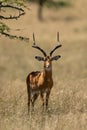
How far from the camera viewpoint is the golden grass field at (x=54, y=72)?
15375mm

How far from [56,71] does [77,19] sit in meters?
38.0

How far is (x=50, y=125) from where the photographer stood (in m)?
14.7

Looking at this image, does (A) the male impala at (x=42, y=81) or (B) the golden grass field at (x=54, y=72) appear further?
(A) the male impala at (x=42, y=81)

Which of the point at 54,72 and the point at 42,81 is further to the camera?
the point at 54,72

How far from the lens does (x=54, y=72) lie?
3456 centimetres

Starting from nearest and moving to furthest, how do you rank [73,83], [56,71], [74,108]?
1. [74,108]
2. [73,83]
3. [56,71]

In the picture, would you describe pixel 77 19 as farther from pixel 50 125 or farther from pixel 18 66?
pixel 50 125

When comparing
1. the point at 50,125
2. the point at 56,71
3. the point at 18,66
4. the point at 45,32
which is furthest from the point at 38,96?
the point at 45,32

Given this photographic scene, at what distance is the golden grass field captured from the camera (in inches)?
605

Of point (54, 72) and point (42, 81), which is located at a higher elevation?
point (42, 81)

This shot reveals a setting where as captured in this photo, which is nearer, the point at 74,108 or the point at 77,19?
the point at 74,108

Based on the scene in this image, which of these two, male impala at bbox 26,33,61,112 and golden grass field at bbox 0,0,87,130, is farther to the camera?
male impala at bbox 26,33,61,112

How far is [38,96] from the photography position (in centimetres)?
1995

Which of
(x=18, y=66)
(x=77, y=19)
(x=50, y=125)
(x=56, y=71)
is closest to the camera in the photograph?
(x=50, y=125)
